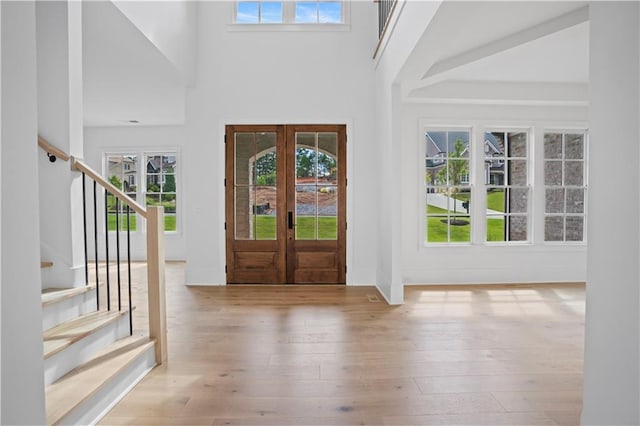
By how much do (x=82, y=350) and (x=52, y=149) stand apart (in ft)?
4.51

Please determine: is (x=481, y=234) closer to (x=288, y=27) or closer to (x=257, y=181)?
(x=257, y=181)

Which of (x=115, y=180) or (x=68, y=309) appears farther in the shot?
(x=115, y=180)

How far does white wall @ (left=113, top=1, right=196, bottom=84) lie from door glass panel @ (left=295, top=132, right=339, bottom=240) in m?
1.78

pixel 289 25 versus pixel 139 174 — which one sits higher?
pixel 289 25

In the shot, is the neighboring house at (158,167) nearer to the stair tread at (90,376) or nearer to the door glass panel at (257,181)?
the door glass panel at (257,181)

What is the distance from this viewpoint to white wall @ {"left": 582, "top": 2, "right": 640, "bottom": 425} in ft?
4.20

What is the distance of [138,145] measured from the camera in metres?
8.18

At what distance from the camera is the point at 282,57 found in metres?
5.59

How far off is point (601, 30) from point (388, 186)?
11.1 ft

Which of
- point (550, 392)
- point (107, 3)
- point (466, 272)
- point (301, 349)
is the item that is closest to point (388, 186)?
point (466, 272)

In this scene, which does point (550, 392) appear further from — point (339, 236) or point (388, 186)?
point (339, 236)

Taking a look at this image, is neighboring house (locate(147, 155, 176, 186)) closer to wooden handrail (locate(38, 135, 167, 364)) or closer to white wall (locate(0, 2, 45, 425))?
wooden handrail (locate(38, 135, 167, 364))

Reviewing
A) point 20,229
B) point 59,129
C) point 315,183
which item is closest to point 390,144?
point 315,183

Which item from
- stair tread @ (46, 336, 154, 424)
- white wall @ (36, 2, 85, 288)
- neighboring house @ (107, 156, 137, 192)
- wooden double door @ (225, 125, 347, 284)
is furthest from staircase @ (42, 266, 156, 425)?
neighboring house @ (107, 156, 137, 192)
